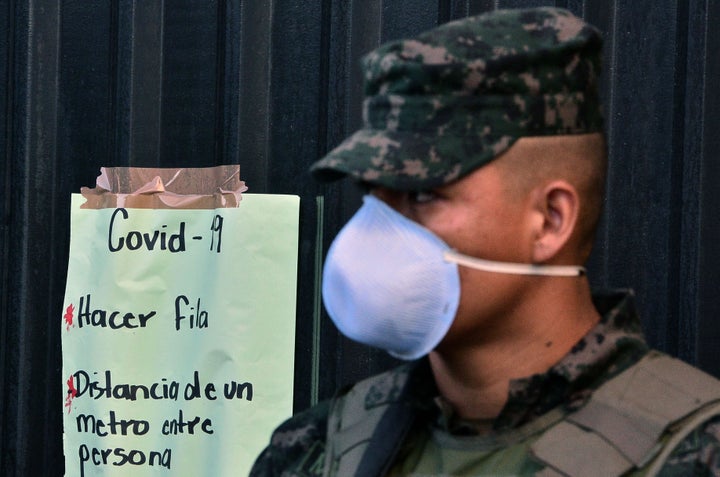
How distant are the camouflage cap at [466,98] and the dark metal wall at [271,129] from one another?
42.6 inches

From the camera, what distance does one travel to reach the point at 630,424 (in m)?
1.89

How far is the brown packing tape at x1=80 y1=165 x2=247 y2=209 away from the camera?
135 inches

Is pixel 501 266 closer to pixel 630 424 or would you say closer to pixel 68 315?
pixel 630 424

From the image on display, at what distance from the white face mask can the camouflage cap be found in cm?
11

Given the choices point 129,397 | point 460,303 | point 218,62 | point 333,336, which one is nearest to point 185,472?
point 129,397

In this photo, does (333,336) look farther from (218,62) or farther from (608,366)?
(608,366)

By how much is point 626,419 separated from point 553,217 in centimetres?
35

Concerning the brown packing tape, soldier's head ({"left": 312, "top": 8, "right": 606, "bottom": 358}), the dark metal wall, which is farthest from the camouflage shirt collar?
the brown packing tape

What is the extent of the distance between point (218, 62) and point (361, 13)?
0.44m

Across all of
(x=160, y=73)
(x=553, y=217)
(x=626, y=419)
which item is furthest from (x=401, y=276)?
(x=160, y=73)

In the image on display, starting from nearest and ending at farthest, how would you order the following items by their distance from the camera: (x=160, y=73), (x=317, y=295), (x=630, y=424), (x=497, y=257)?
(x=630, y=424) < (x=497, y=257) < (x=317, y=295) < (x=160, y=73)

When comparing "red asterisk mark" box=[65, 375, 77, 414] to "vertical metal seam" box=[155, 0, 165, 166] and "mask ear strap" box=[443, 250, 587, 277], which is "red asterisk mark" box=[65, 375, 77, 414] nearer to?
"vertical metal seam" box=[155, 0, 165, 166]

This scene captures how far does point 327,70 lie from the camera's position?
339 centimetres

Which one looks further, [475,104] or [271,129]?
[271,129]
